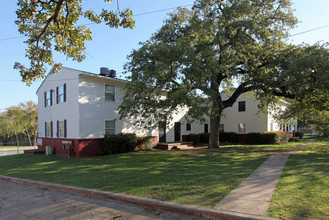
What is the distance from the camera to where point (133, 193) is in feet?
21.1

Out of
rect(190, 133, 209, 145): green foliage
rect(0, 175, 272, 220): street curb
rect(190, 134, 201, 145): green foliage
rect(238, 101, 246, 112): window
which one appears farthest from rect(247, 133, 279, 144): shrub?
rect(0, 175, 272, 220): street curb

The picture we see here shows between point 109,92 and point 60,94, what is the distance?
3736 millimetres

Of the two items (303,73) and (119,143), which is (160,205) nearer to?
(303,73)

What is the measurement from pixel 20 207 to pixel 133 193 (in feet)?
9.63

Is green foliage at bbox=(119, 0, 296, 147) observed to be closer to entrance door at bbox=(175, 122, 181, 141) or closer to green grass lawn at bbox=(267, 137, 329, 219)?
green grass lawn at bbox=(267, 137, 329, 219)

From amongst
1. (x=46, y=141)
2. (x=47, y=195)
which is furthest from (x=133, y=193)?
(x=46, y=141)

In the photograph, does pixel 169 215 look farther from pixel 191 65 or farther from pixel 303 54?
pixel 303 54

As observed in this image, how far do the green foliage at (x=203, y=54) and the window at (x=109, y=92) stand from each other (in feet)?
10.5

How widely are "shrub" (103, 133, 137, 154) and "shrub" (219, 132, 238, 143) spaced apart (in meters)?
11.3

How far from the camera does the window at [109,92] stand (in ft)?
56.6

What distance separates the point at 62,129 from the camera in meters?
17.6

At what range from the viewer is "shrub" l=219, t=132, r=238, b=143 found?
2516cm

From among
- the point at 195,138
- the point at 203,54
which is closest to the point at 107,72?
the point at 203,54

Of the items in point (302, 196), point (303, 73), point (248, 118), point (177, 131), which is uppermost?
point (303, 73)
